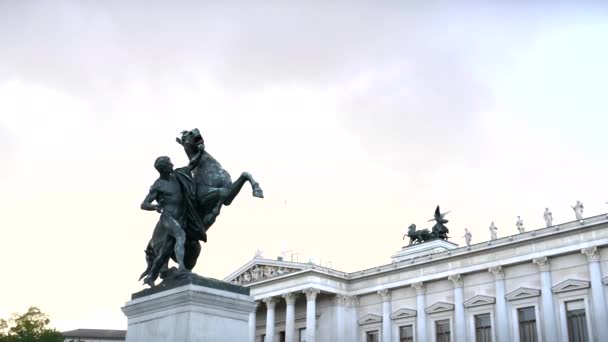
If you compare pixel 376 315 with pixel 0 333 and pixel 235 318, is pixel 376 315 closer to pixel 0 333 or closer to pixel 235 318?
pixel 0 333

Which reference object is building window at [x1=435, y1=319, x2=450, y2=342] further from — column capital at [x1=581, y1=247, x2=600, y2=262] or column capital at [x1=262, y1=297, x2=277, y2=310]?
column capital at [x1=262, y1=297, x2=277, y2=310]

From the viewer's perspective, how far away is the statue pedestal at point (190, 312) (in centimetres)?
982

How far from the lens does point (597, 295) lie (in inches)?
1743

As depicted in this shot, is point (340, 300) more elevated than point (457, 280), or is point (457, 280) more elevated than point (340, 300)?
point (457, 280)

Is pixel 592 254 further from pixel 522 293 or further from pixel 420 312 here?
pixel 420 312

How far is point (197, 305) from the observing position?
390 inches

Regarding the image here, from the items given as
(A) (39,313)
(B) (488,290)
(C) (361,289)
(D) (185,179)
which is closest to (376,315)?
(C) (361,289)

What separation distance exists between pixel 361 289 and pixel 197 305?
52463 millimetres

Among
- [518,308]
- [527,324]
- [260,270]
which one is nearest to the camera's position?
[527,324]

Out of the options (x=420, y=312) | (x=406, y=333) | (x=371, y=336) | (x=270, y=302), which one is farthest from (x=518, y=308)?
(x=270, y=302)

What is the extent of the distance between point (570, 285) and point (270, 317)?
28.4 metres

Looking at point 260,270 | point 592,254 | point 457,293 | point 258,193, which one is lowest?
point 258,193

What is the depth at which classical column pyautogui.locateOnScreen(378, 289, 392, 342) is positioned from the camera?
57.6m

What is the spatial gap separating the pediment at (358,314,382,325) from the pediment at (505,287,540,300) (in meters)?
13.2
